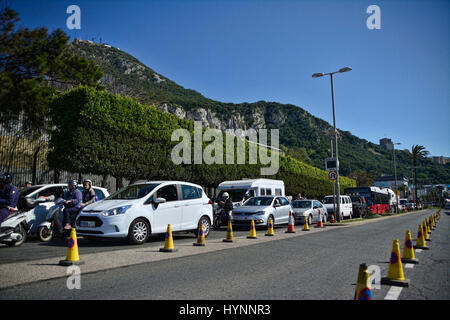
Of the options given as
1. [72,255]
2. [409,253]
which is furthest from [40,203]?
[409,253]

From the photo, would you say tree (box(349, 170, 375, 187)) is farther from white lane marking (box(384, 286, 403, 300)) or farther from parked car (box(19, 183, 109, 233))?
white lane marking (box(384, 286, 403, 300))

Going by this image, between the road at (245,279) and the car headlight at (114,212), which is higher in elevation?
the car headlight at (114,212)

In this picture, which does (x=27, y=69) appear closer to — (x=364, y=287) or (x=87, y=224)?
(x=87, y=224)

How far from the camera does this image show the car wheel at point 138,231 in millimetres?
9406

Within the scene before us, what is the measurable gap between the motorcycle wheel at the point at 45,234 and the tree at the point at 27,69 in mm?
10168

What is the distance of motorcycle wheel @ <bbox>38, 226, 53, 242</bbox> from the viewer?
1003 cm

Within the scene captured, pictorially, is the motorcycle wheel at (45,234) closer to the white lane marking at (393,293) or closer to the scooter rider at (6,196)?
the scooter rider at (6,196)

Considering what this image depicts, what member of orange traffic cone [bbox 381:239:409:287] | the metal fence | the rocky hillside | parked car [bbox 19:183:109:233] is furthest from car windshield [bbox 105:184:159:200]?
the rocky hillside

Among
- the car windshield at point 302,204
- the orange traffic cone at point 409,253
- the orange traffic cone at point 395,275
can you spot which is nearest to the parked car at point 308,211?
the car windshield at point 302,204

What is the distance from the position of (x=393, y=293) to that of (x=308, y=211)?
1498 centimetres

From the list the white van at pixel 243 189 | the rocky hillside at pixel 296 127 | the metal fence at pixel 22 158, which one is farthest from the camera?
the rocky hillside at pixel 296 127

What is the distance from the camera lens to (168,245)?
27.4ft

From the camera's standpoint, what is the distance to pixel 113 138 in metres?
18.0
